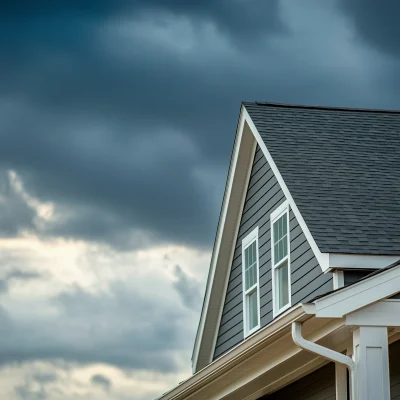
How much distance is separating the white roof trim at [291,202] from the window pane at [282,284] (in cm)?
131

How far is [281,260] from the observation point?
14266 millimetres

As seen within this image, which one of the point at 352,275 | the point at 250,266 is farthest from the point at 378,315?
the point at 250,266

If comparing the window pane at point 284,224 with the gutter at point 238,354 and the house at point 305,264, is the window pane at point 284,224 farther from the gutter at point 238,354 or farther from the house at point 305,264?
the gutter at point 238,354

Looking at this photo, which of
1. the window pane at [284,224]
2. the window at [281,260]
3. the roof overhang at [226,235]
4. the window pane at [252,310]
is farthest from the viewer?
the roof overhang at [226,235]

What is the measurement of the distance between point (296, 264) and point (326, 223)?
4.46ft

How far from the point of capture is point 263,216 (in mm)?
15555

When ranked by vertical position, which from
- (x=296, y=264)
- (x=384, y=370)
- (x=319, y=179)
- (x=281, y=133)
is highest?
(x=281, y=133)

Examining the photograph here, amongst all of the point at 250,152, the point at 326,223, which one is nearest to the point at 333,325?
the point at 326,223

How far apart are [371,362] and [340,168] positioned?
248 inches

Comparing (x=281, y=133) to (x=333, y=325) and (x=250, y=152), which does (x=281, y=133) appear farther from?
(x=333, y=325)

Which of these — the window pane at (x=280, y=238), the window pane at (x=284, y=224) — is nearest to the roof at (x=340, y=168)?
the window pane at (x=284, y=224)

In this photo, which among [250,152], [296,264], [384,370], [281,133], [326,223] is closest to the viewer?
[384,370]

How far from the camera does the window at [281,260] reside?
14.1 metres

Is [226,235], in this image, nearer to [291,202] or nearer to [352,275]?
[291,202]
